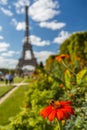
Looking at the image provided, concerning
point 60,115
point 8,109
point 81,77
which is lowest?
point 8,109

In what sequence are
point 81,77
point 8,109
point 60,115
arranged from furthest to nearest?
1. point 8,109
2. point 81,77
3. point 60,115

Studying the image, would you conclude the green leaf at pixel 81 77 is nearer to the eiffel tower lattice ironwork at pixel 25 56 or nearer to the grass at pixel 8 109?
the grass at pixel 8 109

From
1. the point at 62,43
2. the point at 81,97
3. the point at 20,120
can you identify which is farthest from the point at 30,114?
the point at 62,43

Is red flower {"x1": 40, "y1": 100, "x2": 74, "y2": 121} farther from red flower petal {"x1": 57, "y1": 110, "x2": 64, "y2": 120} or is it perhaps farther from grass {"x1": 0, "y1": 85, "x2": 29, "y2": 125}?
grass {"x1": 0, "y1": 85, "x2": 29, "y2": 125}

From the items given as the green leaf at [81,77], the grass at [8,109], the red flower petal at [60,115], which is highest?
the green leaf at [81,77]

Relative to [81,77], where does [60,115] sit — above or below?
below

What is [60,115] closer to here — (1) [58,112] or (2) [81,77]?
(1) [58,112]

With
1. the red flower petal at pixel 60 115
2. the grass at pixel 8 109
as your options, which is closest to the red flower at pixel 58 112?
the red flower petal at pixel 60 115

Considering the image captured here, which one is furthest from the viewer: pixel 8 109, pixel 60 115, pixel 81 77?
pixel 8 109

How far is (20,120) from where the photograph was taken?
5594mm

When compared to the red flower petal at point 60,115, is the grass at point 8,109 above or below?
below

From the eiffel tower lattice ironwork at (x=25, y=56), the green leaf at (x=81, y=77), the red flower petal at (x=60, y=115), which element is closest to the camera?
the red flower petal at (x=60, y=115)

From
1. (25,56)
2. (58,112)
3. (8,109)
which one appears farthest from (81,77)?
(25,56)

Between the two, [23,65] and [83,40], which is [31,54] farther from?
[83,40]
